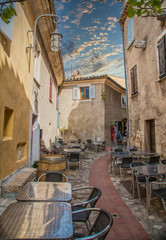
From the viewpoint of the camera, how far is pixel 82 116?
552 inches

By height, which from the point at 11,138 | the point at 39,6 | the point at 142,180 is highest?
the point at 39,6

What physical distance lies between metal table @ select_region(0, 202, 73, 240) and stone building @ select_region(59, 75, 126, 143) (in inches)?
470

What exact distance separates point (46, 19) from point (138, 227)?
22.3 ft

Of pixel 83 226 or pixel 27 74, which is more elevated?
pixel 27 74

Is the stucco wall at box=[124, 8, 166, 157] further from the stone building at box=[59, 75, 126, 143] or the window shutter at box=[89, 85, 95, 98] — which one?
the window shutter at box=[89, 85, 95, 98]

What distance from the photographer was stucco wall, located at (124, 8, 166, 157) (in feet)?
20.5

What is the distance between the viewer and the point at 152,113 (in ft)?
22.5

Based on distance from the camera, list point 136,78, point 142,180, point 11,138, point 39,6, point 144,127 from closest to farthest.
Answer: point 11,138
point 142,180
point 39,6
point 144,127
point 136,78

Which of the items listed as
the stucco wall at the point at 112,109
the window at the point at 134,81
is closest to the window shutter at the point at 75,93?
the stucco wall at the point at 112,109

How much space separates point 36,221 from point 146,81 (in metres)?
7.48

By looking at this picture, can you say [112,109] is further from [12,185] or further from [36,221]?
[36,221]

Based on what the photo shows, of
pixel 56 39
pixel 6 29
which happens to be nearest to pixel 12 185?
pixel 6 29

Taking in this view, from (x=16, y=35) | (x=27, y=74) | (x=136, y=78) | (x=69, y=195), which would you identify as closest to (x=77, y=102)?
(x=136, y=78)

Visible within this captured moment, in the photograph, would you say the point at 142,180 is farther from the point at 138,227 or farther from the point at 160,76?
the point at 160,76
